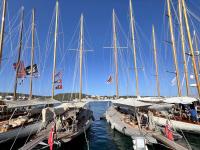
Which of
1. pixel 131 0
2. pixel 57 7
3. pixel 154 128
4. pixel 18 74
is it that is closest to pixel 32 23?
pixel 57 7

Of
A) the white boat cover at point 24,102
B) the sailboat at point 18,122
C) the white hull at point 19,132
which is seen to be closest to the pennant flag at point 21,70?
the sailboat at point 18,122

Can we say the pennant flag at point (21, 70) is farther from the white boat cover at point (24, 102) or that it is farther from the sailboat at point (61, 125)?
the sailboat at point (61, 125)

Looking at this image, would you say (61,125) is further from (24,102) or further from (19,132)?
(24,102)

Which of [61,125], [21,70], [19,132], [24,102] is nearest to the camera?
[19,132]

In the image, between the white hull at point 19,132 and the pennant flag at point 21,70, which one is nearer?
the white hull at point 19,132

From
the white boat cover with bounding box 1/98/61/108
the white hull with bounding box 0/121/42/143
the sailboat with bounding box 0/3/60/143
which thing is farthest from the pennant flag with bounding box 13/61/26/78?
the white hull with bounding box 0/121/42/143

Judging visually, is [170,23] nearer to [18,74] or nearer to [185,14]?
[185,14]

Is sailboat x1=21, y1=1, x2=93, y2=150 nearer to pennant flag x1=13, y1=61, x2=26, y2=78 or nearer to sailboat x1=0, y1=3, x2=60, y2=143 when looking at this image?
sailboat x1=0, y1=3, x2=60, y2=143

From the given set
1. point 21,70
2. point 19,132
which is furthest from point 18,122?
point 21,70

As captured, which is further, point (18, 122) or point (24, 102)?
point (18, 122)

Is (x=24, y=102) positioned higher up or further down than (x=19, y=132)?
higher up

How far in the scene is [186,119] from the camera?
78.8ft

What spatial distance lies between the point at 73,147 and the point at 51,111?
4537 mm

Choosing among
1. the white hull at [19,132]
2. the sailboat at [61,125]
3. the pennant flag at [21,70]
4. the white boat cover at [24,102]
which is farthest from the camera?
the pennant flag at [21,70]
